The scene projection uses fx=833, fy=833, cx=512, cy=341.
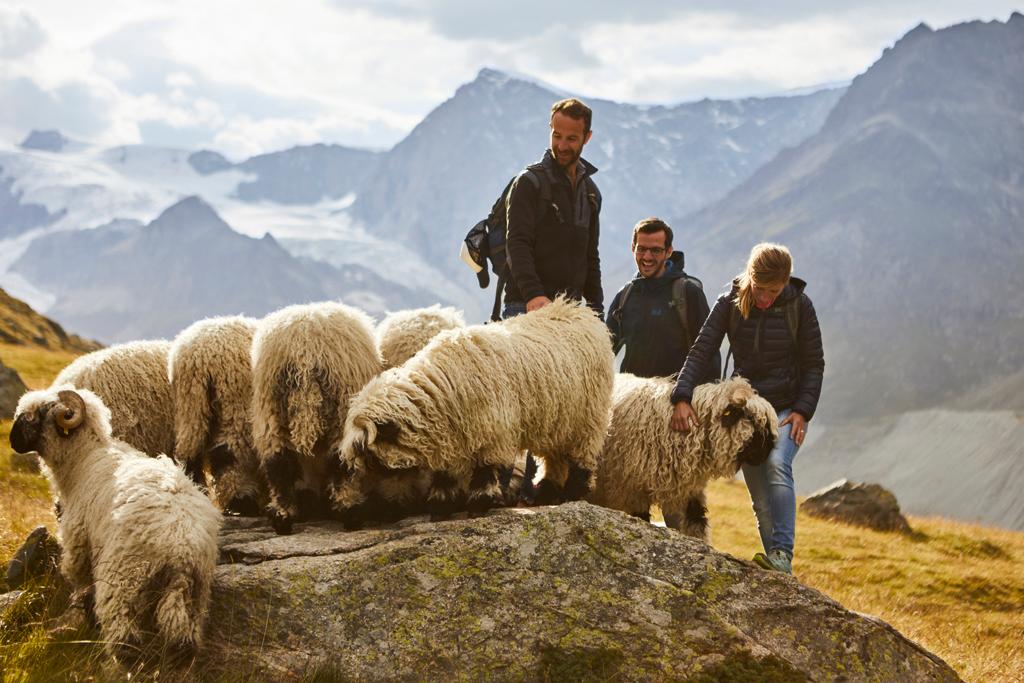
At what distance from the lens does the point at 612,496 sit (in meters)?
9.29

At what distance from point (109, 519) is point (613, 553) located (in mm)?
3892

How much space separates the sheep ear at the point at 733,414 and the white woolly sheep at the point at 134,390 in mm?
5995

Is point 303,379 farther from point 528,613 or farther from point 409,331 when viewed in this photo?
point 528,613

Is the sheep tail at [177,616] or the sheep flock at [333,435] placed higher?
the sheep flock at [333,435]

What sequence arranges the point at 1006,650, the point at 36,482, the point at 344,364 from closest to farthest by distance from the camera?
the point at 344,364, the point at 1006,650, the point at 36,482

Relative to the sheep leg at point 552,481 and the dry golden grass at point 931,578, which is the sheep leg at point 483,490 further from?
the dry golden grass at point 931,578

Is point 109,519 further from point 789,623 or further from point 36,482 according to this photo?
point 36,482

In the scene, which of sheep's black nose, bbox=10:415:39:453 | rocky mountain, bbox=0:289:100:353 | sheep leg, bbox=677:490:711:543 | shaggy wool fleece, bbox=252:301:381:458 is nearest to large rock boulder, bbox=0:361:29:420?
sheep's black nose, bbox=10:415:39:453

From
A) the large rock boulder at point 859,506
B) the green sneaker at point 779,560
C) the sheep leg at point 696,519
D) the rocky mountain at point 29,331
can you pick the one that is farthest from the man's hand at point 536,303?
the rocky mountain at point 29,331

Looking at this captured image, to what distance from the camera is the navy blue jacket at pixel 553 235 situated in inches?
329

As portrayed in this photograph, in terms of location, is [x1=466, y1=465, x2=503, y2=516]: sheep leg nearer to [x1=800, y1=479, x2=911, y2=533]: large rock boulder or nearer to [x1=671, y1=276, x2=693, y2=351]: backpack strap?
[x1=671, y1=276, x2=693, y2=351]: backpack strap

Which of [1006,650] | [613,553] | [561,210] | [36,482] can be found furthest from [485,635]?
[36,482]

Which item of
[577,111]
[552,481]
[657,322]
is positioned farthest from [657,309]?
[577,111]

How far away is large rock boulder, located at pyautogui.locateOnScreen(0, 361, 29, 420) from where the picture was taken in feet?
71.1
